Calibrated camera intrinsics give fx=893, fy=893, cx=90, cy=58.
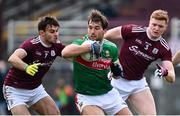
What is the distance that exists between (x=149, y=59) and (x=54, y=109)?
176 centimetres

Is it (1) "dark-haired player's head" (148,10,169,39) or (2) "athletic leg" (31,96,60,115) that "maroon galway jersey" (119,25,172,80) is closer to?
(1) "dark-haired player's head" (148,10,169,39)

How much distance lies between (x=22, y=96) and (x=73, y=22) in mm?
11488

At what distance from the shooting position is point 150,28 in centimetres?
1417

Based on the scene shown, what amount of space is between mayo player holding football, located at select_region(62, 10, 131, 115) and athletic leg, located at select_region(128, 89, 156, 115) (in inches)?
44.5

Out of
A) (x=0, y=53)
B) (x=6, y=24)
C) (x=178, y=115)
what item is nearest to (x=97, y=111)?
(x=178, y=115)

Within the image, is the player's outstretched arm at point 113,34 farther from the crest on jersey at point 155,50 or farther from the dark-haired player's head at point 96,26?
the dark-haired player's head at point 96,26

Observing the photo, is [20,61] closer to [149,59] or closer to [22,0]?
[149,59]

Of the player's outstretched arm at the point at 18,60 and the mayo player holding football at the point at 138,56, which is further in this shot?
the mayo player holding football at the point at 138,56

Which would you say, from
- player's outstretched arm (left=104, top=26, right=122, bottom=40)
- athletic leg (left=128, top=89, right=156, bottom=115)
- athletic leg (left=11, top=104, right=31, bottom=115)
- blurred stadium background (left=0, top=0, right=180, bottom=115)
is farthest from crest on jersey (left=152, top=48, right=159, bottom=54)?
blurred stadium background (left=0, top=0, right=180, bottom=115)

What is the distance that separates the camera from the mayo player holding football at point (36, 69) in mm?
14047

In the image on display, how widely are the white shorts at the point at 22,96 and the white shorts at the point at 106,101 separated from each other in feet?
4.89

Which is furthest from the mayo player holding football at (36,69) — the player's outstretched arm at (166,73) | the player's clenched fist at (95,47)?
the player's outstretched arm at (166,73)

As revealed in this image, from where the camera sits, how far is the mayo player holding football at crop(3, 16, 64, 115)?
46.1 ft

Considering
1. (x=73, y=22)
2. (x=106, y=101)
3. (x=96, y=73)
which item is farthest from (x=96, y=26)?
(x=73, y=22)
